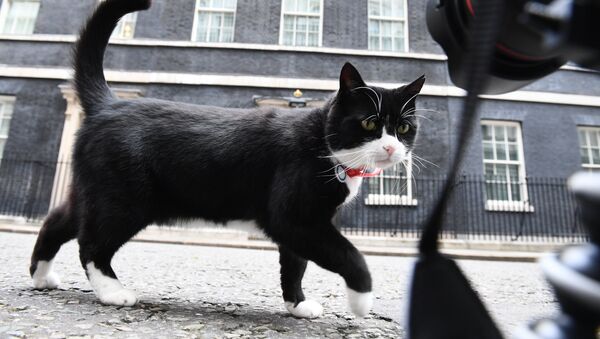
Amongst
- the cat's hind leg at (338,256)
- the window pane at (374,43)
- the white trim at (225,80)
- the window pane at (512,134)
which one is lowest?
the cat's hind leg at (338,256)

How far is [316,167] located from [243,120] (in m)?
0.55

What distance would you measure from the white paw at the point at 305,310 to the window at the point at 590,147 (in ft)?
40.3

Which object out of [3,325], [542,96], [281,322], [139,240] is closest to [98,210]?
[3,325]

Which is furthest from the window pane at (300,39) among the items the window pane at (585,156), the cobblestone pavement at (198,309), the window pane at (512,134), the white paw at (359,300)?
the white paw at (359,300)

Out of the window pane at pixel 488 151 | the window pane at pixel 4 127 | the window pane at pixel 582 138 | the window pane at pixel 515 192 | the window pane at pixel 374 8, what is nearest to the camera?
the window pane at pixel 515 192

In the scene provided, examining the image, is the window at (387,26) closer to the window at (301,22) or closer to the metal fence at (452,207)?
the window at (301,22)

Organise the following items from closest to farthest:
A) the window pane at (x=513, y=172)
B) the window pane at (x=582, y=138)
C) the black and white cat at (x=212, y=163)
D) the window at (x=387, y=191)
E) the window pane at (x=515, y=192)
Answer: the black and white cat at (x=212, y=163)
the window at (x=387, y=191)
the window pane at (x=515, y=192)
the window pane at (x=513, y=172)
the window pane at (x=582, y=138)

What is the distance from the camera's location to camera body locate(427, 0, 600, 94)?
16.5 inches

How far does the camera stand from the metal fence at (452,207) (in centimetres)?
1024

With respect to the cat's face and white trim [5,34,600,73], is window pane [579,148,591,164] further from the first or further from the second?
the cat's face

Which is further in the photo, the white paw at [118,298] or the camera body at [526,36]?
the white paw at [118,298]

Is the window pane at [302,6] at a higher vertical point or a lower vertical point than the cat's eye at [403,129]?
higher

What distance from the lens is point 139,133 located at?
2.03 m

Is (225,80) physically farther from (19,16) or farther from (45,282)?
(45,282)
